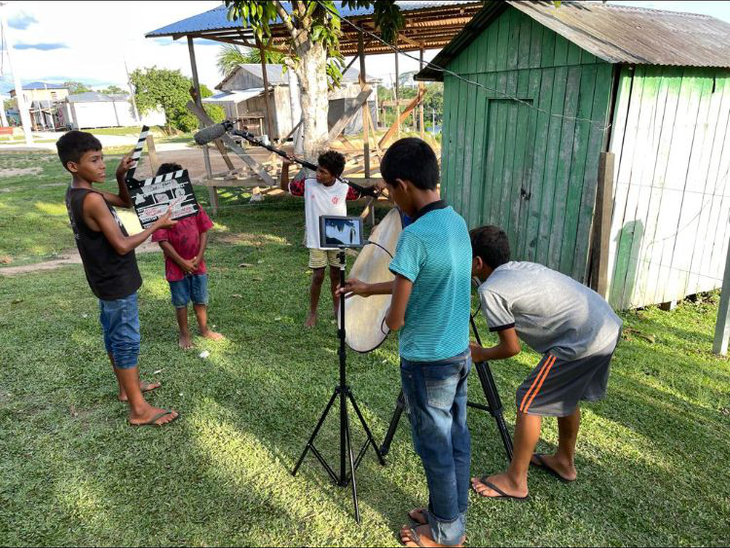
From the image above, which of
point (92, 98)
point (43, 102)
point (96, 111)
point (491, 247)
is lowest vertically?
point (491, 247)

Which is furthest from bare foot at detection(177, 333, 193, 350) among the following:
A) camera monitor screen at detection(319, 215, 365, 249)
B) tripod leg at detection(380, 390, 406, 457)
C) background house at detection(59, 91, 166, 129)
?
background house at detection(59, 91, 166, 129)

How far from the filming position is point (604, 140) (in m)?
5.24

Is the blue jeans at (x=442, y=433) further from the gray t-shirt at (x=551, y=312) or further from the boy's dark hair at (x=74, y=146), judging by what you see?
the boy's dark hair at (x=74, y=146)

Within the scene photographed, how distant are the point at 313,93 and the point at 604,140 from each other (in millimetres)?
4598

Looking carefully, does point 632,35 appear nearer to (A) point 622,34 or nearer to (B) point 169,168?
(A) point 622,34

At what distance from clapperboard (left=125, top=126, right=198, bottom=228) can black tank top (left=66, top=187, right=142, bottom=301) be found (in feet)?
0.93

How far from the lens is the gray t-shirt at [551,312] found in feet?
8.20

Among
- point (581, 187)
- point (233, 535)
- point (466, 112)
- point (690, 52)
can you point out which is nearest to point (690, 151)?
point (690, 52)

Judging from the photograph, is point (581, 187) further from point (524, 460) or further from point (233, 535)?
point (233, 535)

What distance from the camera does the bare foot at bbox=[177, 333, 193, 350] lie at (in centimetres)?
486

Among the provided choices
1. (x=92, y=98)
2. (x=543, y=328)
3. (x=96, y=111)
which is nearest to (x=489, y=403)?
(x=543, y=328)

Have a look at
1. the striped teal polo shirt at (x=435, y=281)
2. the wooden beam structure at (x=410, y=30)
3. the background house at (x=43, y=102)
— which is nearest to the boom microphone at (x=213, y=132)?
the striped teal polo shirt at (x=435, y=281)

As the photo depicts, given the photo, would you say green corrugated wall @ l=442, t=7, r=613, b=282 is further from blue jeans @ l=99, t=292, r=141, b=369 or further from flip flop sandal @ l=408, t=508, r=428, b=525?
blue jeans @ l=99, t=292, r=141, b=369

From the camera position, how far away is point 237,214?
11.8 m
